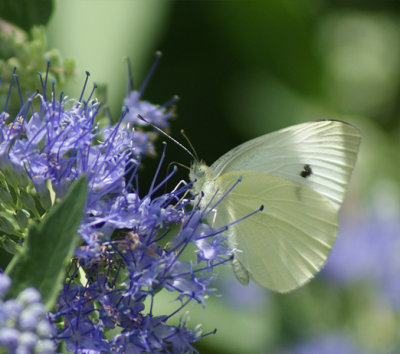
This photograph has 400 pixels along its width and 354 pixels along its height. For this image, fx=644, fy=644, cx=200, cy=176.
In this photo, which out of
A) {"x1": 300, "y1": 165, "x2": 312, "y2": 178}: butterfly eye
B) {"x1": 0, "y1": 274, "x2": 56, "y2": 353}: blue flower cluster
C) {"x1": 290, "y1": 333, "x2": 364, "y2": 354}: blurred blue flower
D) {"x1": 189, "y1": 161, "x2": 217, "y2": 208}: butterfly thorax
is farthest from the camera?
{"x1": 290, "y1": 333, "x2": 364, "y2": 354}: blurred blue flower

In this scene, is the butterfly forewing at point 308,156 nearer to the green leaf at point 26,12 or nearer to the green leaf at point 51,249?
the green leaf at point 26,12

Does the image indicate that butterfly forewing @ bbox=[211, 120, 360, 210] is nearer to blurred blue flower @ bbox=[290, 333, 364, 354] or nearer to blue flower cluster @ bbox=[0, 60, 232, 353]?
blue flower cluster @ bbox=[0, 60, 232, 353]

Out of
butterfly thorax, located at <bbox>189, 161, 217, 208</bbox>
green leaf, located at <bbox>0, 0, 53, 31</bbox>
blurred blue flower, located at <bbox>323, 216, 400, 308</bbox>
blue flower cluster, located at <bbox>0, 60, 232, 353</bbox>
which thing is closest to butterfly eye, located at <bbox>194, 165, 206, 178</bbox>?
butterfly thorax, located at <bbox>189, 161, 217, 208</bbox>

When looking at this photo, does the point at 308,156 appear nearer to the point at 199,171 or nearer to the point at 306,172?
the point at 306,172

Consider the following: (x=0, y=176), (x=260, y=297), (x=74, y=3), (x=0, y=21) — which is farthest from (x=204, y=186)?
(x=260, y=297)

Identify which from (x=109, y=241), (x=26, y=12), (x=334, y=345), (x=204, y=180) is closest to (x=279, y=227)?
(x=204, y=180)
